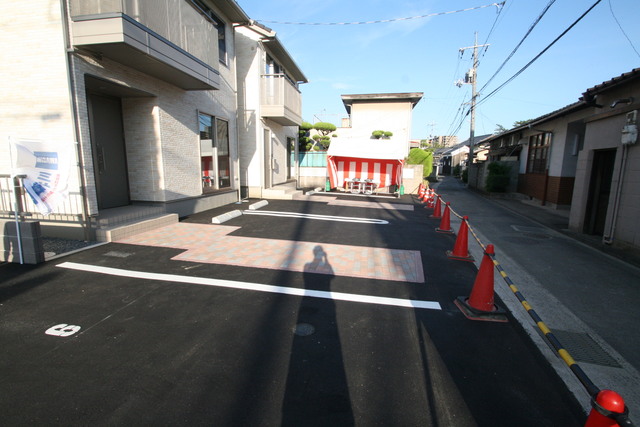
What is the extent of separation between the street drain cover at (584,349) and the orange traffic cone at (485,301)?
2.02 feet

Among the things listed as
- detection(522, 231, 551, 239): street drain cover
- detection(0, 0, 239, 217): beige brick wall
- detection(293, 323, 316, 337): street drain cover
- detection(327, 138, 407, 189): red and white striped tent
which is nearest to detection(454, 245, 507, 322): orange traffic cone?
detection(293, 323, 316, 337): street drain cover

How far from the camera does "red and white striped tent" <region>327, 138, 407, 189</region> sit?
15.1 metres

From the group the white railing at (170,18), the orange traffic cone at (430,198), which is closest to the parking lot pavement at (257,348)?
the white railing at (170,18)

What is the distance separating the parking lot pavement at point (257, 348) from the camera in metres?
2.20

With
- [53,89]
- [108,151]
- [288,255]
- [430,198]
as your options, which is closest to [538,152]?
[430,198]

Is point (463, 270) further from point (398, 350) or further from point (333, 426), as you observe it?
point (333, 426)

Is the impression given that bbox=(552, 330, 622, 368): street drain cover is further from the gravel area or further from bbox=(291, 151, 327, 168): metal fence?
bbox=(291, 151, 327, 168): metal fence

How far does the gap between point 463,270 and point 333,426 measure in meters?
4.04

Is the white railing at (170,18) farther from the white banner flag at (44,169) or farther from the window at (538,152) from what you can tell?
the window at (538,152)

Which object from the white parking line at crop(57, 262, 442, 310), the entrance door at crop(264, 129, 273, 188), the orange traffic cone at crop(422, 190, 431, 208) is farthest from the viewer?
the orange traffic cone at crop(422, 190, 431, 208)

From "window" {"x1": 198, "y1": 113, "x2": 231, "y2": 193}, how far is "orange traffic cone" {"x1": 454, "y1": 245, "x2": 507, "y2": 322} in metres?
8.47

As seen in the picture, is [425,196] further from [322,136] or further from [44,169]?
[44,169]

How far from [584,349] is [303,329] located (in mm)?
2982

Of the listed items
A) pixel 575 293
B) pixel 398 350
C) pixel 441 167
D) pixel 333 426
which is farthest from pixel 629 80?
pixel 441 167
